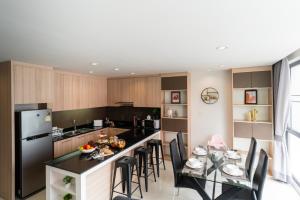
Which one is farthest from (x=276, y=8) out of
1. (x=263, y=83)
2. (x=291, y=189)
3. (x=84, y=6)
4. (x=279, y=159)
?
(x=291, y=189)

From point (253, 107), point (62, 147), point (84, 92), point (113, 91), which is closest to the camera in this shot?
point (62, 147)

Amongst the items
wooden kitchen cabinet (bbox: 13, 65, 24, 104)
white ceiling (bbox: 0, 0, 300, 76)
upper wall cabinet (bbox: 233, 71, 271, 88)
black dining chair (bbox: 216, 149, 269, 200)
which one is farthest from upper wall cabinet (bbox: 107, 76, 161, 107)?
black dining chair (bbox: 216, 149, 269, 200)

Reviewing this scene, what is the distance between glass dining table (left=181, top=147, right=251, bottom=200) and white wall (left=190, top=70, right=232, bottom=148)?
4.18 ft

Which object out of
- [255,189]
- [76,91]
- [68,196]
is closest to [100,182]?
[68,196]

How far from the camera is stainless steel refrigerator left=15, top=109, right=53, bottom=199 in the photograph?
2.60 m

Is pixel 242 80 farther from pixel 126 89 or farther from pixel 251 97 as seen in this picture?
pixel 126 89

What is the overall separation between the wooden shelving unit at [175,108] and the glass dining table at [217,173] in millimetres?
1321

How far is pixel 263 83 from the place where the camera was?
337 centimetres

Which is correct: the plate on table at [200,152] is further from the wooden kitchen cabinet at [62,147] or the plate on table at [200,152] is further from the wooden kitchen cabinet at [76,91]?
the wooden kitchen cabinet at [76,91]

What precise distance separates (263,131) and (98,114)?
4.60m

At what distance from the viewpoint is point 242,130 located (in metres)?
3.55

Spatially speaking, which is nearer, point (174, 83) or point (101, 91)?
point (174, 83)

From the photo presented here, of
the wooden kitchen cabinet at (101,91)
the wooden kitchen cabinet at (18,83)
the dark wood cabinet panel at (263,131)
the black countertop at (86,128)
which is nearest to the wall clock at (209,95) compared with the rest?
the dark wood cabinet panel at (263,131)

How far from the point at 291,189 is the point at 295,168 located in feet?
1.36
